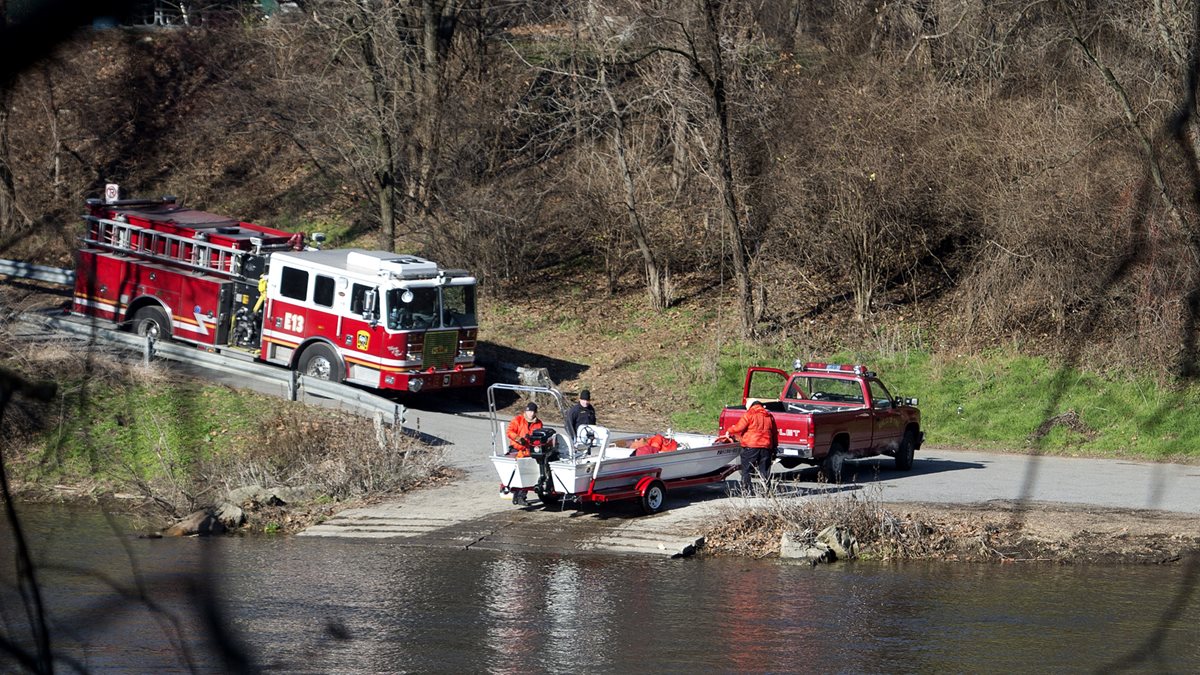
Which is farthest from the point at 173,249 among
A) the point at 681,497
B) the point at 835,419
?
the point at 835,419

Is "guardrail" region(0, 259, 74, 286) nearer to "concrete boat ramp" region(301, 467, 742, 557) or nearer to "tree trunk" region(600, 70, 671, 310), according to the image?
"concrete boat ramp" region(301, 467, 742, 557)

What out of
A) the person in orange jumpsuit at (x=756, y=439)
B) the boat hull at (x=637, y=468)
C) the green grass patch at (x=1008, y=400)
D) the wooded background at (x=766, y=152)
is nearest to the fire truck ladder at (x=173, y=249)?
the wooded background at (x=766, y=152)

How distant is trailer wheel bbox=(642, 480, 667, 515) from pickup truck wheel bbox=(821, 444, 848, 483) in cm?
284

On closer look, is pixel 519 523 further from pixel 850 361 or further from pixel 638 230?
pixel 638 230

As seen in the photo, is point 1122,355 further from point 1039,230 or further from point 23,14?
point 23,14

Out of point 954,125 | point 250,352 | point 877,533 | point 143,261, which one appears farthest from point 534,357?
point 877,533

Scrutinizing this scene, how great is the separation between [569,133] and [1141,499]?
67.7ft

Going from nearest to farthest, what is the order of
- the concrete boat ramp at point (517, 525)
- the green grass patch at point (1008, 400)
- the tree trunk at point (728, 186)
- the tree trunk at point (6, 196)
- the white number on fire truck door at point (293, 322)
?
1. the tree trunk at point (6, 196)
2. the concrete boat ramp at point (517, 525)
3. the green grass patch at point (1008, 400)
4. the white number on fire truck door at point (293, 322)
5. the tree trunk at point (728, 186)

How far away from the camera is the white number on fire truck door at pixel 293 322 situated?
2409 centimetres

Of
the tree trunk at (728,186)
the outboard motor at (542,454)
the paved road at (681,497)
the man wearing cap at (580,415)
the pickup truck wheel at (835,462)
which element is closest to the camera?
the paved road at (681,497)

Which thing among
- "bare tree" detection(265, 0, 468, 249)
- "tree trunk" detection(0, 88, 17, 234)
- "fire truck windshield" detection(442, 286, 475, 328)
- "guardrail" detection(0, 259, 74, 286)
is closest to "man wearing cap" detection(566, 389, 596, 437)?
"fire truck windshield" detection(442, 286, 475, 328)

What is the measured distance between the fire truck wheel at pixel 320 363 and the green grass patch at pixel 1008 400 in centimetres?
662

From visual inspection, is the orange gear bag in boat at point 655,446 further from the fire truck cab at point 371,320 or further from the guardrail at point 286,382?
the fire truck cab at point 371,320

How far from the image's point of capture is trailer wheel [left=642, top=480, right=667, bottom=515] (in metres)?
17.0
